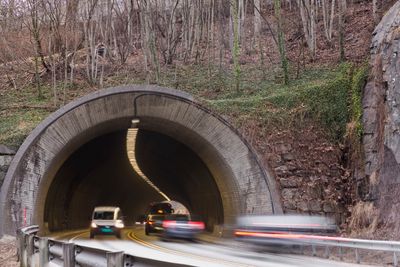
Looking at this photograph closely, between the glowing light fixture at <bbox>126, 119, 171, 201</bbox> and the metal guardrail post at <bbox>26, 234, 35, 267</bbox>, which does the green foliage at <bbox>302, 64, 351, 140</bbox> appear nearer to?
the glowing light fixture at <bbox>126, 119, 171, 201</bbox>

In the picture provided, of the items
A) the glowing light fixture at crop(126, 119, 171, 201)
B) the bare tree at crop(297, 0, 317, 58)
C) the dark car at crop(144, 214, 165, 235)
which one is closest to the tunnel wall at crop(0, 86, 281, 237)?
the glowing light fixture at crop(126, 119, 171, 201)

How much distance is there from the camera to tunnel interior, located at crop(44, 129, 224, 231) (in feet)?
93.0

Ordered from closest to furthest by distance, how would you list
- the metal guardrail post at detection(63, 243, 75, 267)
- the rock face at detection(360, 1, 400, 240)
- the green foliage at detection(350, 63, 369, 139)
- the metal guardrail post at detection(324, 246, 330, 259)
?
the metal guardrail post at detection(63, 243, 75, 267) → the metal guardrail post at detection(324, 246, 330, 259) → the rock face at detection(360, 1, 400, 240) → the green foliage at detection(350, 63, 369, 139)

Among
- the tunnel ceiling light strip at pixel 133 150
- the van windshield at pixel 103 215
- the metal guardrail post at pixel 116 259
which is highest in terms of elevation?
the tunnel ceiling light strip at pixel 133 150

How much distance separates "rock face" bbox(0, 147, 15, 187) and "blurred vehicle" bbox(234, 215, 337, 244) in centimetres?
1092

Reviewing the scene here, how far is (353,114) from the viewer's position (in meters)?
21.8

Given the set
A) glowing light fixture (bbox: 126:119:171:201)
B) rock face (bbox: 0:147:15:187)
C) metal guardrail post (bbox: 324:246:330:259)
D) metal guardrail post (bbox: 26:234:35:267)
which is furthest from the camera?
glowing light fixture (bbox: 126:119:171:201)

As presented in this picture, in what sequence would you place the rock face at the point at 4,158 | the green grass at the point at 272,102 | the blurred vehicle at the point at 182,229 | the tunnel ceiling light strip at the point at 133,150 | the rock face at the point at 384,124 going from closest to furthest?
the rock face at the point at 384,124 < the rock face at the point at 4,158 < the green grass at the point at 272,102 < the blurred vehicle at the point at 182,229 < the tunnel ceiling light strip at the point at 133,150

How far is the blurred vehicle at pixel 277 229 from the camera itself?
14.0m

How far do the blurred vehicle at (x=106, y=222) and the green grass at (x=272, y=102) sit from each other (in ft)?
18.8

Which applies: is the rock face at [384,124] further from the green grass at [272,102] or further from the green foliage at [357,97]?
the green grass at [272,102]

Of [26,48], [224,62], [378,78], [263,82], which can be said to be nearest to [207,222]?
[263,82]

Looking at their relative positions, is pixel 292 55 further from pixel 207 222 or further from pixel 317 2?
pixel 207 222

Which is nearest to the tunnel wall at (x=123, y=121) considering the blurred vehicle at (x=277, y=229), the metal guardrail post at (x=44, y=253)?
the blurred vehicle at (x=277, y=229)
